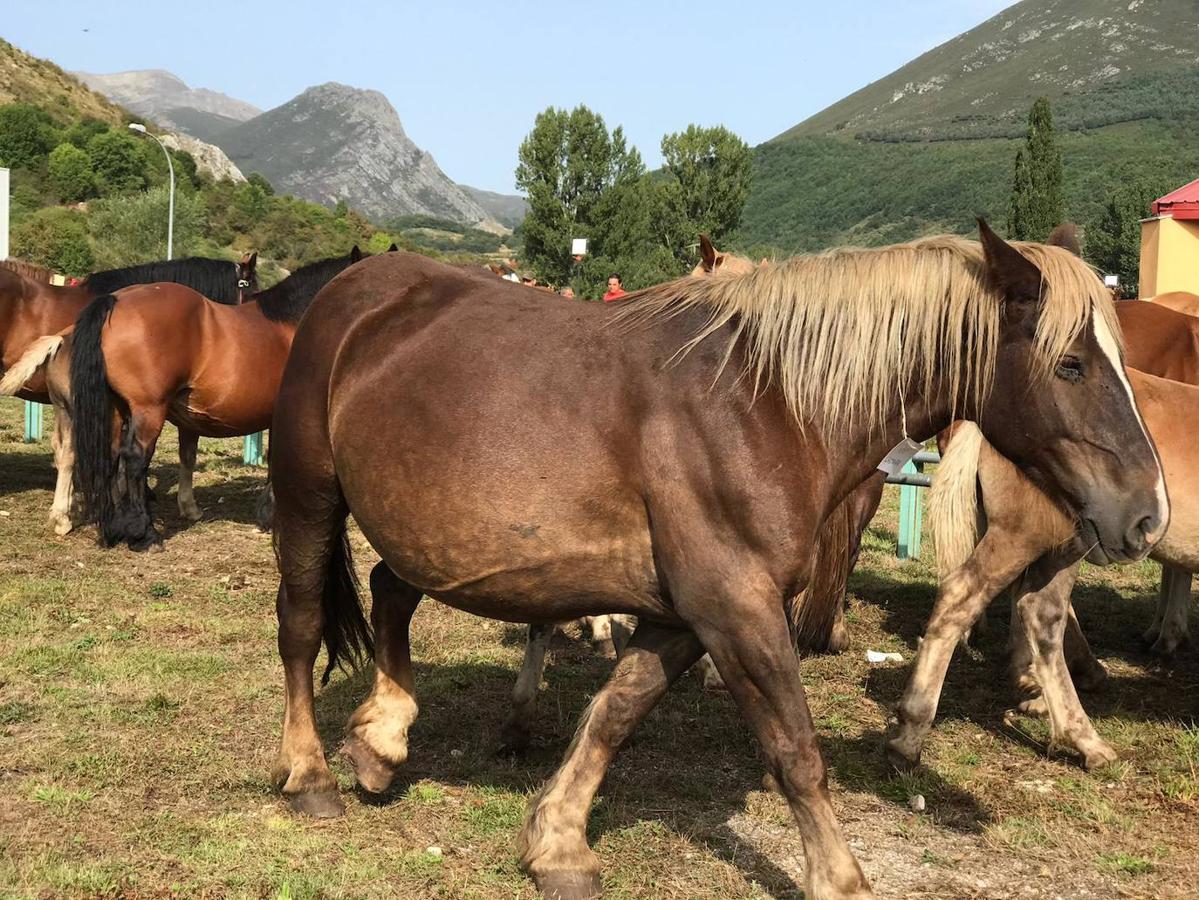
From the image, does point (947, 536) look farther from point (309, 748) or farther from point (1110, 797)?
point (309, 748)

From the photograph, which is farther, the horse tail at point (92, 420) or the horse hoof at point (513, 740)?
the horse tail at point (92, 420)

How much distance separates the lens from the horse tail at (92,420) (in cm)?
851

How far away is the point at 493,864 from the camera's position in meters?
3.65

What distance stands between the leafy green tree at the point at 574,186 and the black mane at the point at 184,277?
153 feet

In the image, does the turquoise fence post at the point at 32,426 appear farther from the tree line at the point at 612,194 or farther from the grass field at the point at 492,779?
the tree line at the point at 612,194

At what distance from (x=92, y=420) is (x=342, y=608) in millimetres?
5143

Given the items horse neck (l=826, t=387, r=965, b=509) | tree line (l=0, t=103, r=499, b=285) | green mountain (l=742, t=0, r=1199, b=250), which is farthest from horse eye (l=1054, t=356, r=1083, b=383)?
green mountain (l=742, t=0, r=1199, b=250)

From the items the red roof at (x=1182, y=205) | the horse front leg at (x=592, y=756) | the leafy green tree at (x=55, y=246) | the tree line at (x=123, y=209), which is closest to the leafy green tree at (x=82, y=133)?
the tree line at (x=123, y=209)

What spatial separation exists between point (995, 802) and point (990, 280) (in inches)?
95.3

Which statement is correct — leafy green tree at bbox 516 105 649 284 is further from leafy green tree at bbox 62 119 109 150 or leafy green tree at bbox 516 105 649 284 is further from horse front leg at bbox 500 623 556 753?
horse front leg at bbox 500 623 556 753

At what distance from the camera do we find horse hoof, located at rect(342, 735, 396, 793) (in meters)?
3.98

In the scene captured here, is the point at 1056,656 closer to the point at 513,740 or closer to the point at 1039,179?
the point at 513,740

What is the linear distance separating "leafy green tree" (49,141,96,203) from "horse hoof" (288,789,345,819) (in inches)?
2699

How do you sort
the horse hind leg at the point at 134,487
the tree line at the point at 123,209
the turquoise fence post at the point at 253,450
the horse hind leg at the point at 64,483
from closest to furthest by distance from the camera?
the horse hind leg at the point at 134,487 < the horse hind leg at the point at 64,483 < the turquoise fence post at the point at 253,450 < the tree line at the point at 123,209
